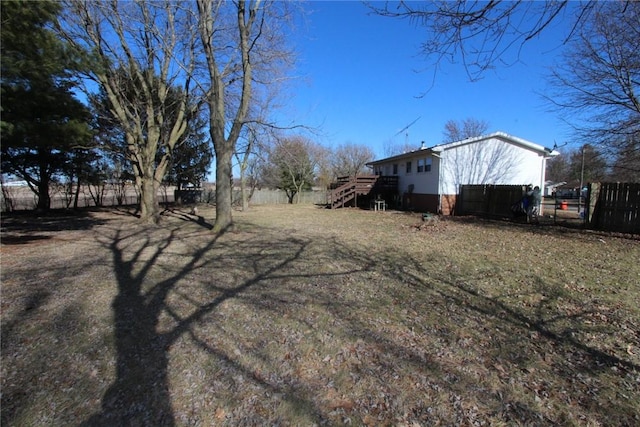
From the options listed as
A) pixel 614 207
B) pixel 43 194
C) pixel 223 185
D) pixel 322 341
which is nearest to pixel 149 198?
pixel 223 185

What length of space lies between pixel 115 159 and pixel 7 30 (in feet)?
57.3

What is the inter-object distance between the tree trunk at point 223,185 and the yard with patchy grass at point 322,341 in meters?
4.23

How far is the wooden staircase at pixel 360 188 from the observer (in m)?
22.3

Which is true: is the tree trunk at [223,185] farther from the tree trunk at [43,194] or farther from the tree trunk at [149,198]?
the tree trunk at [43,194]

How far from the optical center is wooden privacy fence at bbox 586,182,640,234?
32.7 feet

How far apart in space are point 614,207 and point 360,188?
45.6 feet

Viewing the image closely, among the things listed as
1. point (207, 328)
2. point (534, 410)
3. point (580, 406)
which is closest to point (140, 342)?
point (207, 328)

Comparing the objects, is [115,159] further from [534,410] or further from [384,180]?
[534,410]

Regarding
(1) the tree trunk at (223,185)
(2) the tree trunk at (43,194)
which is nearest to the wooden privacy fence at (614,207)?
(1) the tree trunk at (223,185)

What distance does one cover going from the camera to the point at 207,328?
12.2ft

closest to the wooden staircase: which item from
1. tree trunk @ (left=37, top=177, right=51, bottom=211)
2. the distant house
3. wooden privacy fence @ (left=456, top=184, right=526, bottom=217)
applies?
the distant house

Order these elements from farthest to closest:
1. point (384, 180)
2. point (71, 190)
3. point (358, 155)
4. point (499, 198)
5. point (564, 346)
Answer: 1. point (358, 155)
2. point (384, 180)
3. point (71, 190)
4. point (499, 198)
5. point (564, 346)

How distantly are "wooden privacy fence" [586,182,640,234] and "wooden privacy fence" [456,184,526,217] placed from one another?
8.09 ft

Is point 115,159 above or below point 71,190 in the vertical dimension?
above
